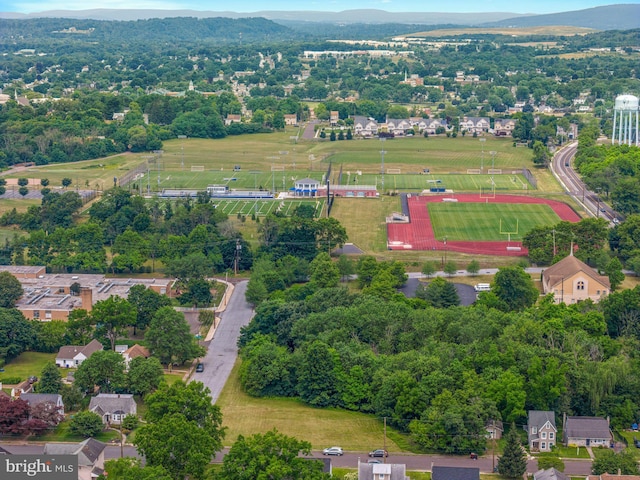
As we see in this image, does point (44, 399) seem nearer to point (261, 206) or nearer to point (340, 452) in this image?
point (340, 452)

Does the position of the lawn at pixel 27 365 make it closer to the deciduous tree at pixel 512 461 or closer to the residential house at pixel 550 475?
the deciduous tree at pixel 512 461

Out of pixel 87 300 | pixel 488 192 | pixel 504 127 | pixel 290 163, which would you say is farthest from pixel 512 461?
pixel 504 127

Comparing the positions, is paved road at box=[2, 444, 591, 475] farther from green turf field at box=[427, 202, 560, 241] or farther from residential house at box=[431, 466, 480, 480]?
green turf field at box=[427, 202, 560, 241]

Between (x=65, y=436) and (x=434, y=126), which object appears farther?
(x=434, y=126)

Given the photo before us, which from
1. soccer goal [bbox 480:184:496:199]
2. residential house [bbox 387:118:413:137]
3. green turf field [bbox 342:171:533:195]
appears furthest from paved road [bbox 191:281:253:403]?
residential house [bbox 387:118:413:137]

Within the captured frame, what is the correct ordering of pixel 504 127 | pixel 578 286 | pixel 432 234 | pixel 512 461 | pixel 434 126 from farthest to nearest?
pixel 434 126, pixel 504 127, pixel 432 234, pixel 578 286, pixel 512 461

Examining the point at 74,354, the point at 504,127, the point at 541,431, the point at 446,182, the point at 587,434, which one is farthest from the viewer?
the point at 504,127

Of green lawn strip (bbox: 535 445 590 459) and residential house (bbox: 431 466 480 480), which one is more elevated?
residential house (bbox: 431 466 480 480)

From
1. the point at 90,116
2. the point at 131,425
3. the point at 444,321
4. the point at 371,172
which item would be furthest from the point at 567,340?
the point at 90,116
